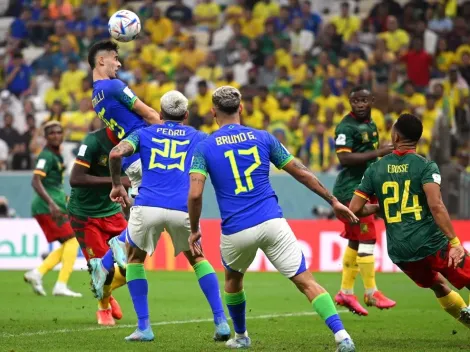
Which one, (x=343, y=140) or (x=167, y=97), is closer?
(x=167, y=97)

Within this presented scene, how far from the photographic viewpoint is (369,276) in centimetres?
1294

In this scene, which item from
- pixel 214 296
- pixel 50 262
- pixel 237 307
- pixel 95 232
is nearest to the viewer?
pixel 237 307

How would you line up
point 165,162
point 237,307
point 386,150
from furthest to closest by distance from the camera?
point 386,150, point 165,162, point 237,307

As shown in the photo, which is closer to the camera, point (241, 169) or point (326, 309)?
point (326, 309)

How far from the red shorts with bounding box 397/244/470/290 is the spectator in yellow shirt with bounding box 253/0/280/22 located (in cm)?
1744

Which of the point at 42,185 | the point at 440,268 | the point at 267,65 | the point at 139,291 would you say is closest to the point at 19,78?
the point at 267,65

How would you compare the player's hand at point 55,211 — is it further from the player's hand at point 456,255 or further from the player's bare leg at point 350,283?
the player's hand at point 456,255

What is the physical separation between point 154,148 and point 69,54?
1764 centimetres

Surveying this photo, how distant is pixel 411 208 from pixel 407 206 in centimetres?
4

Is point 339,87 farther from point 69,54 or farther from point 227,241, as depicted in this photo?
point 227,241

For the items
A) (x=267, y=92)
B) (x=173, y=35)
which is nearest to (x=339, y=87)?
(x=267, y=92)

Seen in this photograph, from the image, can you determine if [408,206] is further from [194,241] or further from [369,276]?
[369,276]

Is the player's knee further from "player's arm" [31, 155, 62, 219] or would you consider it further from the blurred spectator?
the blurred spectator

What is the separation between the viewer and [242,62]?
2511 cm
